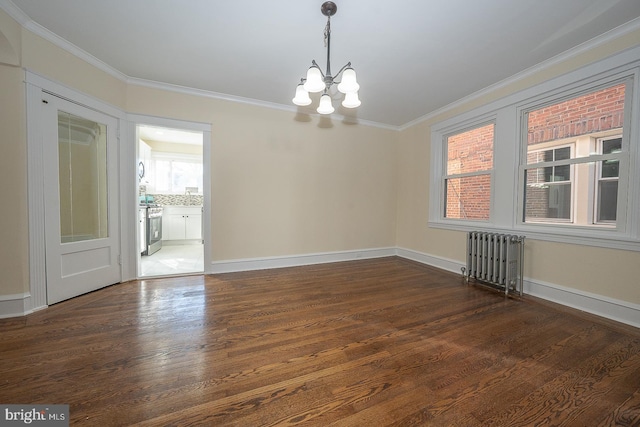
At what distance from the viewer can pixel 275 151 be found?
411 centimetres

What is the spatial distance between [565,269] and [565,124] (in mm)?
1634

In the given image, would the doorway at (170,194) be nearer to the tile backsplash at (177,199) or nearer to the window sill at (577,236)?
the tile backsplash at (177,199)

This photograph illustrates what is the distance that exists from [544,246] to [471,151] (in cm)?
171

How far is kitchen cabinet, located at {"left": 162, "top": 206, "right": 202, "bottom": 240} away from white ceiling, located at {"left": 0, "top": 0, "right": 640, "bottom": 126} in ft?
11.6

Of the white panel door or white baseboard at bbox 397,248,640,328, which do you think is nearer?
white baseboard at bbox 397,248,640,328

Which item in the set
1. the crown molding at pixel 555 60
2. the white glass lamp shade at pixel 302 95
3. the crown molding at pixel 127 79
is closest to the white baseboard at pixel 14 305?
the crown molding at pixel 127 79

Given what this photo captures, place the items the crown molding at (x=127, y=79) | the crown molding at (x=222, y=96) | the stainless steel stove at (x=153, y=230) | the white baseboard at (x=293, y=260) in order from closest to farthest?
1. the crown molding at (x=127, y=79)
2. the crown molding at (x=222, y=96)
3. the white baseboard at (x=293, y=260)
4. the stainless steel stove at (x=153, y=230)

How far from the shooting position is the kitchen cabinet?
6.10m

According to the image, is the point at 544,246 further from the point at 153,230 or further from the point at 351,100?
the point at 153,230

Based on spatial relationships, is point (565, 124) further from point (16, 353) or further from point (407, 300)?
point (16, 353)

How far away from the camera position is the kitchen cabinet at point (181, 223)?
6.10 m

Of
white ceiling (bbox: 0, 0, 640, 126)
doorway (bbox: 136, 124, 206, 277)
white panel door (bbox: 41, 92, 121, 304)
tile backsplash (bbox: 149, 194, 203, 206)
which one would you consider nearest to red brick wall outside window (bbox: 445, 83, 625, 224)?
white ceiling (bbox: 0, 0, 640, 126)

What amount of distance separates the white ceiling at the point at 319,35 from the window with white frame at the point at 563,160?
421 millimetres

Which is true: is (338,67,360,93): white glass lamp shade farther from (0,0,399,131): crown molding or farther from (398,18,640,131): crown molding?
(398,18,640,131): crown molding
